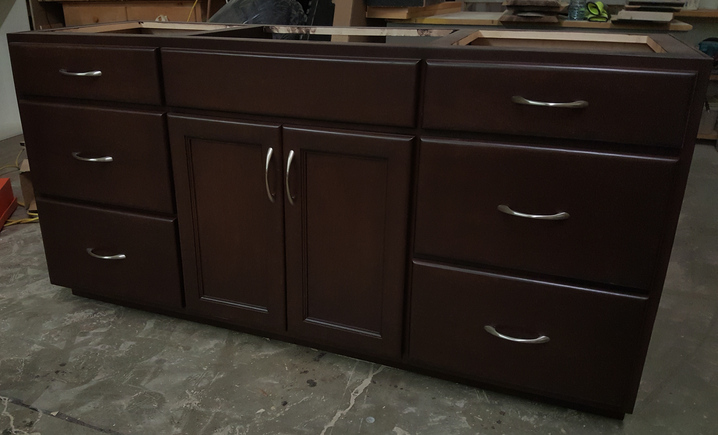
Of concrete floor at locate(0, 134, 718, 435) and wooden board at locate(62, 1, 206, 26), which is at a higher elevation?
wooden board at locate(62, 1, 206, 26)

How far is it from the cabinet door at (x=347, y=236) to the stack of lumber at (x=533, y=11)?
2070 millimetres

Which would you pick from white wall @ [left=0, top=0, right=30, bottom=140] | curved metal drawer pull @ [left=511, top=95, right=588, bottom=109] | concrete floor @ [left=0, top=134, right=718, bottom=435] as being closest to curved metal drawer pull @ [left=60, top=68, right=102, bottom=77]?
concrete floor @ [left=0, top=134, right=718, bottom=435]

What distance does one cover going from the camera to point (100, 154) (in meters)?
1.49

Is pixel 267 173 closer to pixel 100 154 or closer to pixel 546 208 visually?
pixel 100 154

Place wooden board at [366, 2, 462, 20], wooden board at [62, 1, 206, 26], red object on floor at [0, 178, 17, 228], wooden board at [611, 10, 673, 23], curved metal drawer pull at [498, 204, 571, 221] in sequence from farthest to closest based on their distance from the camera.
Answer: wooden board at [62, 1, 206, 26]
wooden board at [611, 10, 673, 23]
wooden board at [366, 2, 462, 20]
red object on floor at [0, 178, 17, 228]
curved metal drawer pull at [498, 204, 571, 221]

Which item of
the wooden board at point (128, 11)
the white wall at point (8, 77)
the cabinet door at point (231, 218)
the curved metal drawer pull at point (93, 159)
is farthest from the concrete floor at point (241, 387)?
the white wall at point (8, 77)

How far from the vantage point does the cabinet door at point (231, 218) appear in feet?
4.38

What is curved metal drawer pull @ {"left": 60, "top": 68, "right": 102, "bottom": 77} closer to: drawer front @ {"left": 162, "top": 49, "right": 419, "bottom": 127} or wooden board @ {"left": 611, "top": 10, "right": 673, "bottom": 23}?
drawer front @ {"left": 162, "top": 49, "right": 419, "bottom": 127}

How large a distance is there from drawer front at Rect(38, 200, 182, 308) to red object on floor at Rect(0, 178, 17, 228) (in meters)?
0.77

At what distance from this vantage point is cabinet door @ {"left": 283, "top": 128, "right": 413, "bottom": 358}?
124cm

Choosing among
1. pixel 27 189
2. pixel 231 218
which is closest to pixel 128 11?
pixel 27 189

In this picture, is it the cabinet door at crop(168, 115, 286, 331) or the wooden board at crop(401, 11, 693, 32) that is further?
the wooden board at crop(401, 11, 693, 32)

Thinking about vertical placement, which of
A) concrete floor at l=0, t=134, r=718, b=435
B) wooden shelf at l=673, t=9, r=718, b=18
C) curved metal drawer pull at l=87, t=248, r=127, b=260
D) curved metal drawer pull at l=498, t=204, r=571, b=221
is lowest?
concrete floor at l=0, t=134, r=718, b=435

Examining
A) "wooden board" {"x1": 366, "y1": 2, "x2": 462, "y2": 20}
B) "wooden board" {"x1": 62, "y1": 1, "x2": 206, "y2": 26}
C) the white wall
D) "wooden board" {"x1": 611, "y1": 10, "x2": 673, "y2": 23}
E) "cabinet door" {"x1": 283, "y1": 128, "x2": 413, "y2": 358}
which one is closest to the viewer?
"cabinet door" {"x1": 283, "y1": 128, "x2": 413, "y2": 358}
